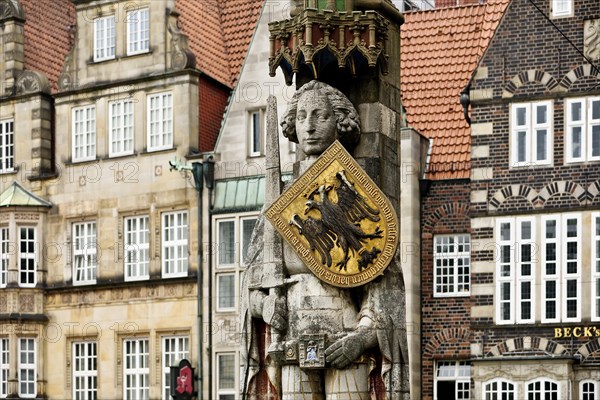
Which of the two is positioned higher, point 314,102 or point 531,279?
point 314,102

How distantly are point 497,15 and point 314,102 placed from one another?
21.5 meters

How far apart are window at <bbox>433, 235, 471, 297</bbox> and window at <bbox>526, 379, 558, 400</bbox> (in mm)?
2814

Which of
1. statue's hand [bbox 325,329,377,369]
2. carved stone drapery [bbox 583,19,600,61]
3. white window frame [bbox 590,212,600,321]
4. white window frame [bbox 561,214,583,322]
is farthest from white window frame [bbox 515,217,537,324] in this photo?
statue's hand [bbox 325,329,377,369]

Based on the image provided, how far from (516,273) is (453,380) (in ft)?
9.39

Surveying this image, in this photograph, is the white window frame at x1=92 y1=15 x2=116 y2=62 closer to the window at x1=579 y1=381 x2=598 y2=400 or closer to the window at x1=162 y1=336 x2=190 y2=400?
the window at x1=162 y1=336 x2=190 y2=400

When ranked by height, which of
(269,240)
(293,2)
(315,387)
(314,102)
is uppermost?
(293,2)

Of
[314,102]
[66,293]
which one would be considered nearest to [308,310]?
[314,102]

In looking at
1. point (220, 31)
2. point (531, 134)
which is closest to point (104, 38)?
point (220, 31)

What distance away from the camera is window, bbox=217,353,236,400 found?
3525 cm

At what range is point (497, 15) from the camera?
118 feet

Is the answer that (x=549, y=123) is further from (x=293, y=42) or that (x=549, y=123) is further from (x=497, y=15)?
(x=293, y=42)

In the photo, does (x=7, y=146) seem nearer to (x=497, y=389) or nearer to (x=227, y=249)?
(x=227, y=249)

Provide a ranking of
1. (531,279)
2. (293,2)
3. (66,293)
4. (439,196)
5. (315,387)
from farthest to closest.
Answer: (66,293), (439,196), (531,279), (293,2), (315,387)

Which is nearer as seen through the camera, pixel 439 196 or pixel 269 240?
pixel 269 240
